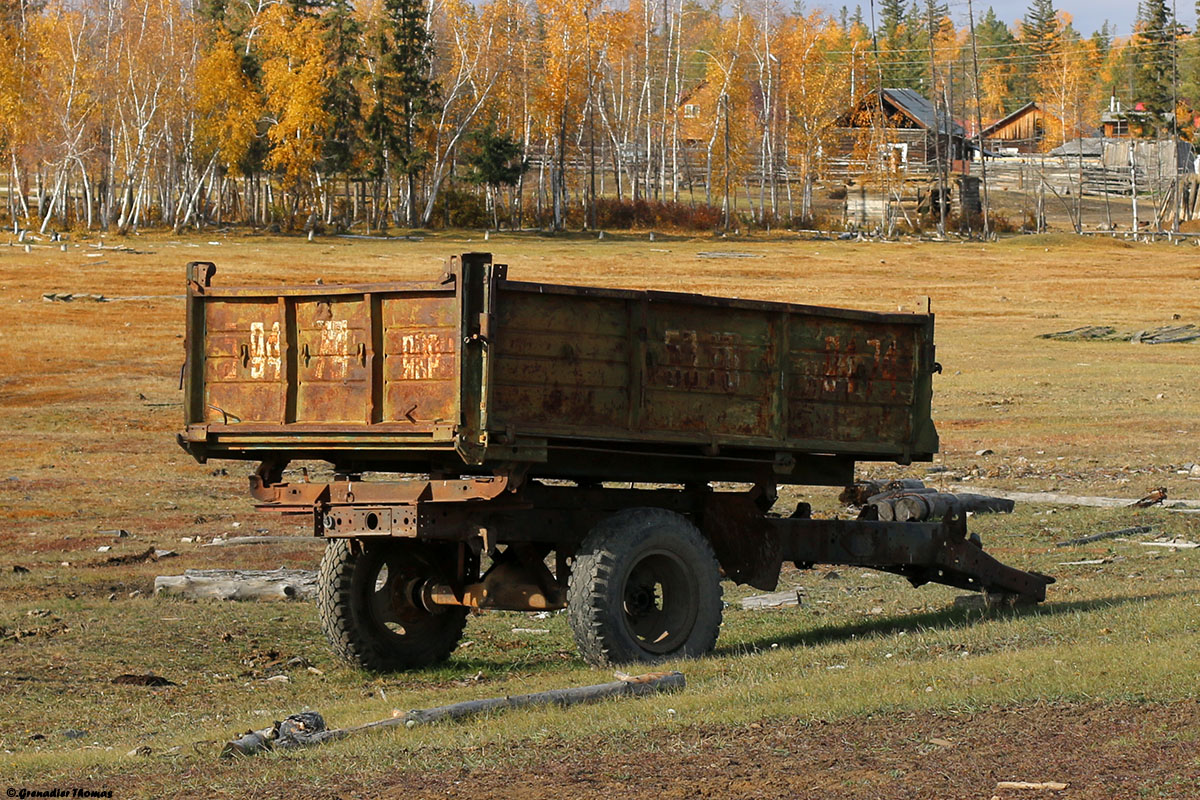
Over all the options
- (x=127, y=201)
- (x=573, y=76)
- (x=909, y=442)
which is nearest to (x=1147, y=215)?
(x=573, y=76)

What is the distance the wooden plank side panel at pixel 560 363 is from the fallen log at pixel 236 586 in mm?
5230

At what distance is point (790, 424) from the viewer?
11.1 meters

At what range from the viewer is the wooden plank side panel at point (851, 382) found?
36.6 feet

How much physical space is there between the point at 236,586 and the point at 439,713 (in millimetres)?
6283

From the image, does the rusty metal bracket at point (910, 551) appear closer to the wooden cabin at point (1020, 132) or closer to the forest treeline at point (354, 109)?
the forest treeline at point (354, 109)

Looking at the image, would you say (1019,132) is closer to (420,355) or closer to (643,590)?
(643,590)

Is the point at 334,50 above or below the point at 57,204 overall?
above

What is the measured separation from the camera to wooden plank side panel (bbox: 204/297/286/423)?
34.0ft

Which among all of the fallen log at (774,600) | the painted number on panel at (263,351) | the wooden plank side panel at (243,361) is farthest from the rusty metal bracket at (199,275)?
the fallen log at (774,600)

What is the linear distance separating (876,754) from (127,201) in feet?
256

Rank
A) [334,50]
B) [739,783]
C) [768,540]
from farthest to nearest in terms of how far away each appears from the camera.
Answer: [334,50]
[768,540]
[739,783]

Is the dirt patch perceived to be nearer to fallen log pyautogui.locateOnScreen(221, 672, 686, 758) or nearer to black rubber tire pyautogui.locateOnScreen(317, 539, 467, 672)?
fallen log pyautogui.locateOnScreen(221, 672, 686, 758)

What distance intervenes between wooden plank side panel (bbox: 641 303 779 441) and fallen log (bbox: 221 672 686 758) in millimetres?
1773

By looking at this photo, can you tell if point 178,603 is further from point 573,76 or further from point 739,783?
point 573,76
